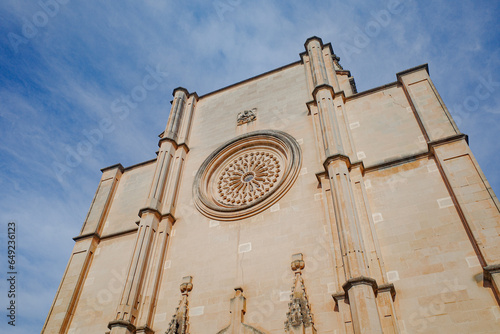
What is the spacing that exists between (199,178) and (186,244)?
3150 millimetres

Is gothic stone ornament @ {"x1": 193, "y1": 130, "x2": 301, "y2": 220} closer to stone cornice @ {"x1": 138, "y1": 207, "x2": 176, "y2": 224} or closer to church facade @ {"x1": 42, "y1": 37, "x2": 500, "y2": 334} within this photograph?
church facade @ {"x1": 42, "y1": 37, "x2": 500, "y2": 334}

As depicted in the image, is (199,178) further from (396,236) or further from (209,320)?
(396,236)

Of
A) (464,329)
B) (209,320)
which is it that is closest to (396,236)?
(464,329)

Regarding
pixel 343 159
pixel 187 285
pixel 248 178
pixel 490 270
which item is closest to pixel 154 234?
pixel 187 285

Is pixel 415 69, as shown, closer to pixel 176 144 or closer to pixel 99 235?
pixel 176 144

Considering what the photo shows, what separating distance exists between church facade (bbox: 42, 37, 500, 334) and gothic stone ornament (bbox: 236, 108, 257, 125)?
0.07 meters

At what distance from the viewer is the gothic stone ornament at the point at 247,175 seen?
1377cm

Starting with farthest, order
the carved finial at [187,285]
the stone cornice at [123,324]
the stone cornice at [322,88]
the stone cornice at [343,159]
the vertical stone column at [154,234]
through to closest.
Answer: the stone cornice at [322,88]
the carved finial at [187,285]
the stone cornice at [343,159]
the vertical stone column at [154,234]
the stone cornice at [123,324]

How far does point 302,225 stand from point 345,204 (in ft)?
5.87

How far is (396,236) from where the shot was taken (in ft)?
35.3

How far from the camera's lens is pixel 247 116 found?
1756cm

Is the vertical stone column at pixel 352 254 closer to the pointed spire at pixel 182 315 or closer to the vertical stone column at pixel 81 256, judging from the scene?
the pointed spire at pixel 182 315

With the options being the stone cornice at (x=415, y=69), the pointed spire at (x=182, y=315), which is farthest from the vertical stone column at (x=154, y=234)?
the stone cornice at (x=415, y=69)

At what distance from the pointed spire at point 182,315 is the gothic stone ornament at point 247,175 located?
2.62m
